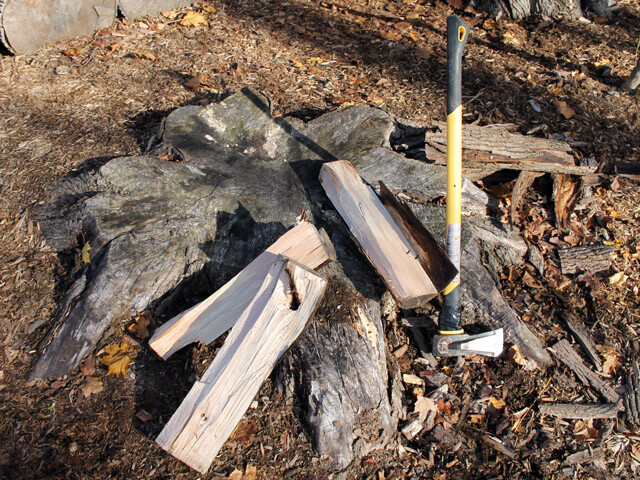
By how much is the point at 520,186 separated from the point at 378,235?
1.40m

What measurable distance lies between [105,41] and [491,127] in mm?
4078

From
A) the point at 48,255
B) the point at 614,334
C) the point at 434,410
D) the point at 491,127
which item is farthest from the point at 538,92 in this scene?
the point at 48,255

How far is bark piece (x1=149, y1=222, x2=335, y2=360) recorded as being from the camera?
257cm

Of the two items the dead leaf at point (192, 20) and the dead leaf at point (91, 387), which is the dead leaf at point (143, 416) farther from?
the dead leaf at point (192, 20)

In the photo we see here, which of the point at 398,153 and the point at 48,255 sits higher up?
the point at 398,153

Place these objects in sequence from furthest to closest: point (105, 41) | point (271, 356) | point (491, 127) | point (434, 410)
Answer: point (105, 41) < point (491, 127) < point (434, 410) < point (271, 356)

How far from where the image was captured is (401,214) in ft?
9.28

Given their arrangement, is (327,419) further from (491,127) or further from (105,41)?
(105,41)

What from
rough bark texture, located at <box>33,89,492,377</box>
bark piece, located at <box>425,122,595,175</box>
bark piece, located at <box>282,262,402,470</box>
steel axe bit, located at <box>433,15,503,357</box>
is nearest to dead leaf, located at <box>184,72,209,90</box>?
rough bark texture, located at <box>33,89,492,377</box>

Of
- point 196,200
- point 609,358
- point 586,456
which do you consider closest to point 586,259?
point 609,358

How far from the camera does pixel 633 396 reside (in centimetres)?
271

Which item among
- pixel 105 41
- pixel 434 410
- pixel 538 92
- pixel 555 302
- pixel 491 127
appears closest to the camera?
pixel 434 410

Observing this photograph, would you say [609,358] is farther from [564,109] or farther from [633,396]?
[564,109]

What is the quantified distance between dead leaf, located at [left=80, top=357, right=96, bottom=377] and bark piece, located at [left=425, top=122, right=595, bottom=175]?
2490 mm
